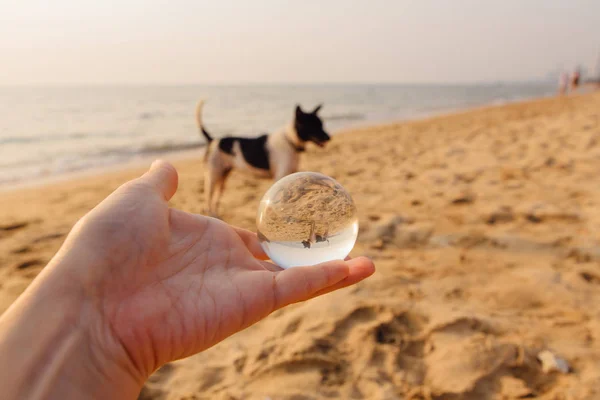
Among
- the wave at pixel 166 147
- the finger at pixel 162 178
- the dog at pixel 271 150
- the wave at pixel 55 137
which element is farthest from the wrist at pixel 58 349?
the wave at pixel 55 137

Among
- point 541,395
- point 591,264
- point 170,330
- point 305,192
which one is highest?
point 305,192

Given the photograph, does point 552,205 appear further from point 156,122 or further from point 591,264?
point 156,122

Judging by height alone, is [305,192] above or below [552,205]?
above

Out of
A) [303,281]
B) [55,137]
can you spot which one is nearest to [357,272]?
[303,281]

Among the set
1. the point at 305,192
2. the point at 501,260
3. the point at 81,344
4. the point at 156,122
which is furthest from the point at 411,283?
the point at 156,122

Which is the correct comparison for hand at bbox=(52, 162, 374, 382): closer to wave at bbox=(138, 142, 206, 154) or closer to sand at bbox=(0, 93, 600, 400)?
sand at bbox=(0, 93, 600, 400)

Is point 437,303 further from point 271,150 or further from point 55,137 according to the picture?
point 55,137

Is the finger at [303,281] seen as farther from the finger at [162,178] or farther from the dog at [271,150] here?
the dog at [271,150]
